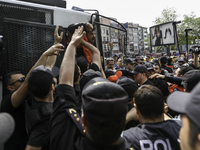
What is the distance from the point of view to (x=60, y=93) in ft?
3.99

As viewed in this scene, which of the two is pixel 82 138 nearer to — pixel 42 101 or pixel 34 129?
pixel 34 129

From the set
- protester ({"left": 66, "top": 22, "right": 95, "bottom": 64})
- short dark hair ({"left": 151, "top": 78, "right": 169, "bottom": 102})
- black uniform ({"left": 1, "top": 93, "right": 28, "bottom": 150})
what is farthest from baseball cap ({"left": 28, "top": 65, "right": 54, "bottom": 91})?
short dark hair ({"left": 151, "top": 78, "right": 169, "bottom": 102})

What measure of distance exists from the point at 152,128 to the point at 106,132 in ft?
2.27

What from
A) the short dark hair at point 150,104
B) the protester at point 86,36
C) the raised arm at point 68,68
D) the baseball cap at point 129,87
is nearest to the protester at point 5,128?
the raised arm at point 68,68

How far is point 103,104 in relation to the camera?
913mm

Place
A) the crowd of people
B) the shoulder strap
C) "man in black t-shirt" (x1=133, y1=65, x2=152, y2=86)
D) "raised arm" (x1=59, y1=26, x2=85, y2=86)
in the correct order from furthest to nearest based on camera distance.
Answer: "man in black t-shirt" (x1=133, y1=65, x2=152, y2=86), "raised arm" (x1=59, y1=26, x2=85, y2=86), the shoulder strap, the crowd of people

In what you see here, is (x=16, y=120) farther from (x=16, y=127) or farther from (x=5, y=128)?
(x=5, y=128)

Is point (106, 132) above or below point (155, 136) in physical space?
above

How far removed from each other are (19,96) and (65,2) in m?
2.28

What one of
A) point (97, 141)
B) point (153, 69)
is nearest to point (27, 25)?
point (97, 141)

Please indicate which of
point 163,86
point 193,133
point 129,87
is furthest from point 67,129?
point 163,86

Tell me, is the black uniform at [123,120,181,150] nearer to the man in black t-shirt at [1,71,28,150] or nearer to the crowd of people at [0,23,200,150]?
the crowd of people at [0,23,200,150]

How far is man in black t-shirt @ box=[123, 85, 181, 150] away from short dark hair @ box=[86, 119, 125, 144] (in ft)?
1.74

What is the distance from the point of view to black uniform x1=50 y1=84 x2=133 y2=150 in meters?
0.99
